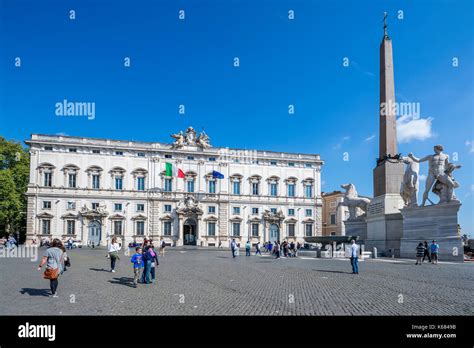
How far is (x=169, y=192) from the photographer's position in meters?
54.9

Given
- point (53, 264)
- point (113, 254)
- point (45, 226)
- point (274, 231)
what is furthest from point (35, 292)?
point (274, 231)

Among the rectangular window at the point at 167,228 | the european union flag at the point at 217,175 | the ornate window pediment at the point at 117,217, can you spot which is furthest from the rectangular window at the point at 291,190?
the ornate window pediment at the point at 117,217

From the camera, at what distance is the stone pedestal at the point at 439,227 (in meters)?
21.7

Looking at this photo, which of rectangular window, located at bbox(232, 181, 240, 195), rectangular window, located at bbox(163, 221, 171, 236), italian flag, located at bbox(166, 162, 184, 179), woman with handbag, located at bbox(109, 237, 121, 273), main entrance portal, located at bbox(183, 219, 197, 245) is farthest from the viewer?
rectangular window, located at bbox(232, 181, 240, 195)

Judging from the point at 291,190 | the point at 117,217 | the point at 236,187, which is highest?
the point at 236,187

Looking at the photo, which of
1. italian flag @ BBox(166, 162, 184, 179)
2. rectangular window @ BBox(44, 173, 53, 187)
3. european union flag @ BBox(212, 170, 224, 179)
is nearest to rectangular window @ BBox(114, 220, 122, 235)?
italian flag @ BBox(166, 162, 184, 179)

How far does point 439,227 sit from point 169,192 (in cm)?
3830

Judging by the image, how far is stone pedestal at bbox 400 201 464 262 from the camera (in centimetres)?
2169

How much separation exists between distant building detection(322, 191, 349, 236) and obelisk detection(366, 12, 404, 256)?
36.0 meters

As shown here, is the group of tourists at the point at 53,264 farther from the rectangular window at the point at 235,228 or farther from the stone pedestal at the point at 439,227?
the rectangular window at the point at 235,228

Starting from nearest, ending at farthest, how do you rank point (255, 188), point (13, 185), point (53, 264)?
point (53, 264), point (13, 185), point (255, 188)

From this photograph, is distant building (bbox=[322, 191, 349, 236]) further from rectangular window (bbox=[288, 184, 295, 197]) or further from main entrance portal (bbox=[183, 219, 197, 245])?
main entrance portal (bbox=[183, 219, 197, 245])

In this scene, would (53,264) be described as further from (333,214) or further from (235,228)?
(333,214)

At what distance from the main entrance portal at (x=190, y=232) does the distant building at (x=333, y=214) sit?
21.8 m
